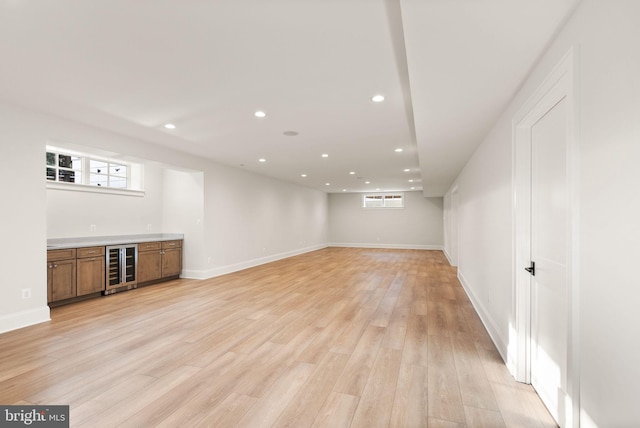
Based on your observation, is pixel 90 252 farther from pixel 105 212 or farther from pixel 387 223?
pixel 387 223

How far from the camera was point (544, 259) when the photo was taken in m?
2.01

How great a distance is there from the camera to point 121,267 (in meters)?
4.96

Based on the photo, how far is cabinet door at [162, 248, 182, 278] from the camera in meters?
5.76

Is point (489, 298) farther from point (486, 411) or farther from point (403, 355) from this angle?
point (486, 411)

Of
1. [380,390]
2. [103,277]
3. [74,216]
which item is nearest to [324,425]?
[380,390]

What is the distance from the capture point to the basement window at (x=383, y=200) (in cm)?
1239

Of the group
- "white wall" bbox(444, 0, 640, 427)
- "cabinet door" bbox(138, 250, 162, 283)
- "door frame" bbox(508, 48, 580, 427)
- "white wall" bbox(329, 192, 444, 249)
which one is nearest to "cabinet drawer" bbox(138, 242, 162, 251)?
"cabinet door" bbox(138, 250, 162, 283)

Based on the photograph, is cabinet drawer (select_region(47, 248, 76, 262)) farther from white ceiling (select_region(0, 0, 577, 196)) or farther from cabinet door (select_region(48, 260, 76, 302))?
white ceiling (select_region(0, 0, 577, 196))

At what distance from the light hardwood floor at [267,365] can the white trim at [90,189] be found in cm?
189

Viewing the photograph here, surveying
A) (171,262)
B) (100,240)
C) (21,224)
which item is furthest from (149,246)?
(21,224)

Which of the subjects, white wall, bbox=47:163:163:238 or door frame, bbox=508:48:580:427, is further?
white wall, bbox=47:163:163:238

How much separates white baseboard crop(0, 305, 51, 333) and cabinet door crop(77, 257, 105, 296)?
782mm

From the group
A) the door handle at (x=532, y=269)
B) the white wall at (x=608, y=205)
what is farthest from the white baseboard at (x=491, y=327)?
the white wall at (x=608, y=205)

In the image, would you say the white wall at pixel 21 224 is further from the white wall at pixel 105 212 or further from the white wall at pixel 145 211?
the white wall at pixel 105 212
